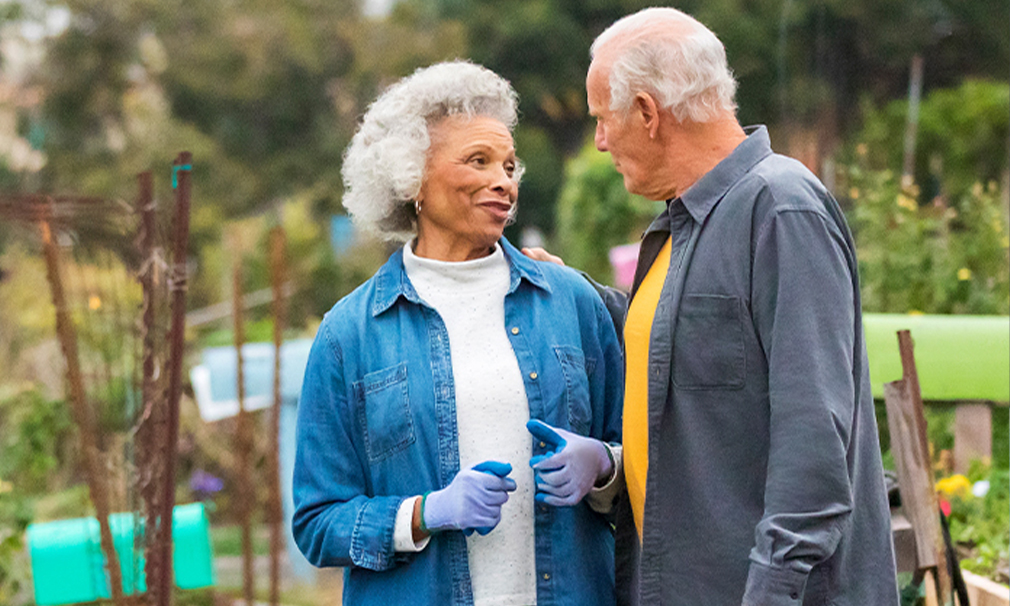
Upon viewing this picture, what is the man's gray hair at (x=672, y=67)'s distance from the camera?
1629 millimetres

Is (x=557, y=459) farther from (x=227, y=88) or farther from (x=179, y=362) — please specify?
(x=227, y=88)

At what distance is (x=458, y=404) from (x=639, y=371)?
0.39 m

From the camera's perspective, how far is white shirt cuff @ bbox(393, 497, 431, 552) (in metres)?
1.86

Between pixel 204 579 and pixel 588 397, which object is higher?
pixel 588 397

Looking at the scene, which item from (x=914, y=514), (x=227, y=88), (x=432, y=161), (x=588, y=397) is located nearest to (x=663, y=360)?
(x=588, y=397)

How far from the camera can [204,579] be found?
4027mm

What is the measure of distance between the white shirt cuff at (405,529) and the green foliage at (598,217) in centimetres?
666

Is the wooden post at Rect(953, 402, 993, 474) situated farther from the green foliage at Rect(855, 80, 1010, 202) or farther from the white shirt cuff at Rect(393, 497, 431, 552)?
the green foliage at Rect(855, 80, 1010, 202)

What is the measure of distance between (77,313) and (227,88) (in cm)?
1166

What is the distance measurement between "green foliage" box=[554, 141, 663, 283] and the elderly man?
6.76 m

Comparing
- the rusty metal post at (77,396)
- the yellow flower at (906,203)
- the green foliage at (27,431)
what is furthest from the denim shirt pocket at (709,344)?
the green foliage at (27,431)

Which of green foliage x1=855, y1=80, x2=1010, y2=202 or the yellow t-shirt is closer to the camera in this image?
the yellow t-shirt

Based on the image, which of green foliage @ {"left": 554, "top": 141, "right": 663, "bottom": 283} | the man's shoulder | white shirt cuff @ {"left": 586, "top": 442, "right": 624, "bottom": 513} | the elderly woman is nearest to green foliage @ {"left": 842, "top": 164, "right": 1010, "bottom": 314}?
the elderly woman

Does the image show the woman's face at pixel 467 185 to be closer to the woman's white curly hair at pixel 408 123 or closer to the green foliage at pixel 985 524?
the woman's white curly hair at pixel 408 123
